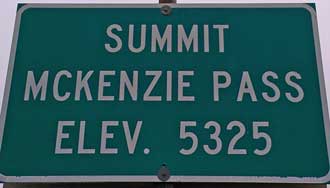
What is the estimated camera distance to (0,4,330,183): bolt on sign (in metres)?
1.02

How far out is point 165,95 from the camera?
1087mm

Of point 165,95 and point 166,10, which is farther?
point 166,10

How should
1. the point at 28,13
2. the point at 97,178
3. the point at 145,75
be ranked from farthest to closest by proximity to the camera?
the point at 28,13 < the point at 145,75 < the point at 97,178

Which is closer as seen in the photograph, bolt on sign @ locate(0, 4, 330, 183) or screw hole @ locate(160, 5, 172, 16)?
bolt on sign @ locate(0, 4, 330, 183)

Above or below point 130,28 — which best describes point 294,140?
below

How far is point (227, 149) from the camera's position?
1.02 metres

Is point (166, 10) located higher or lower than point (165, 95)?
higher

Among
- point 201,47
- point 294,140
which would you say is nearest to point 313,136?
point 294,140

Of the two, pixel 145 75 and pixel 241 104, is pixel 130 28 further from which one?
pixel 241 104

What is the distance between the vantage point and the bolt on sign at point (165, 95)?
1.02 metres

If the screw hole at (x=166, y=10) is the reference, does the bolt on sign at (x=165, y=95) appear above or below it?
below

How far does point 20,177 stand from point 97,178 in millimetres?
163

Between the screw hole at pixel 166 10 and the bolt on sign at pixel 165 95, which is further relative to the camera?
the screw hole at pixel 166 10

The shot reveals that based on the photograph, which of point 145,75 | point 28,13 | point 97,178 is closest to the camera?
point 97,178
